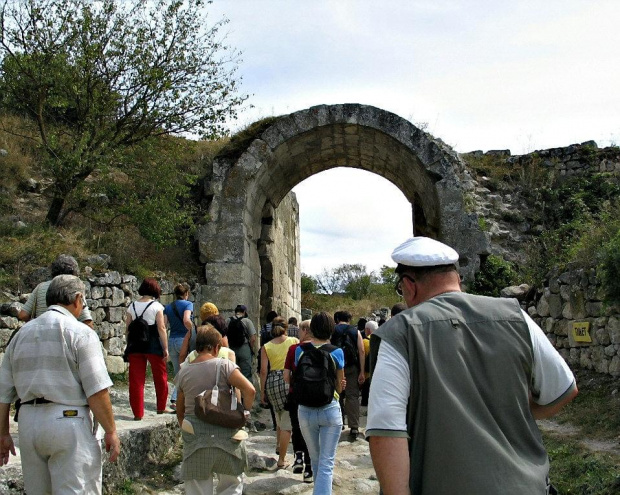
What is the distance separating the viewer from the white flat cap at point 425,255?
2.41 meters

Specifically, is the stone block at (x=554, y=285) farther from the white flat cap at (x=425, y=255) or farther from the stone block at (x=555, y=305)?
the white flat cap at (x=425, y=255)

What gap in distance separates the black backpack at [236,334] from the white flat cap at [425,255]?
19.1 feet

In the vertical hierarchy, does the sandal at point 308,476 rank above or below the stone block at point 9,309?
below

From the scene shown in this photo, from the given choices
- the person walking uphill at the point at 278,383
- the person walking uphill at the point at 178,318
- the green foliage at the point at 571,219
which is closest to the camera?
the person walking uphill at the point at 278,383

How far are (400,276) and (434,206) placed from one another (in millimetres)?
9407

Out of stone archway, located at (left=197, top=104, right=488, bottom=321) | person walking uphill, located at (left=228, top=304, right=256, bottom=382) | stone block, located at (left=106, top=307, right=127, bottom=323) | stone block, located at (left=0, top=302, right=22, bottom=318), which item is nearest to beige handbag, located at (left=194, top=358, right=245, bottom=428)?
person walking uphill, located at (left=228, top=304, right=256, bottom=382)

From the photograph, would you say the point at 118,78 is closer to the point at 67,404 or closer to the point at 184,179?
the point at 184,179

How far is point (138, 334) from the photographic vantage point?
669 centimetres

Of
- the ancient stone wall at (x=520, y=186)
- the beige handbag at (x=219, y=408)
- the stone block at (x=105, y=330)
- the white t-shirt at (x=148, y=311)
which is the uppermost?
the ancient stone wall at (x=520, y=186)

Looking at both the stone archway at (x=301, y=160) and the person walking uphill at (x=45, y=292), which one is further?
the stone archway at (x=301, y=160)

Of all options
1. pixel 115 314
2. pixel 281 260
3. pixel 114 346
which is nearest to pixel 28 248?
pixel 115 314

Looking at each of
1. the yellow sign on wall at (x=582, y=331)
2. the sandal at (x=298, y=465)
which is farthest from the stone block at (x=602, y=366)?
the sandal at (x=298, y=465)

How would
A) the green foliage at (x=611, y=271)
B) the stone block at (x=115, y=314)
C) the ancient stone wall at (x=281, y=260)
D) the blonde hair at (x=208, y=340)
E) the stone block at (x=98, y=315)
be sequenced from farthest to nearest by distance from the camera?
the ancient stone wall at (x=281, y=260)
the stone block at (x=115, y=314)
the stone block at (x=98, y=315)
the green foliage at (x=611, y=271)
the blonde hair at (x=208, y=340)

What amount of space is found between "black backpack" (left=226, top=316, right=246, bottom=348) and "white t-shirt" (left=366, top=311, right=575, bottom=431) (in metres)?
5.99
